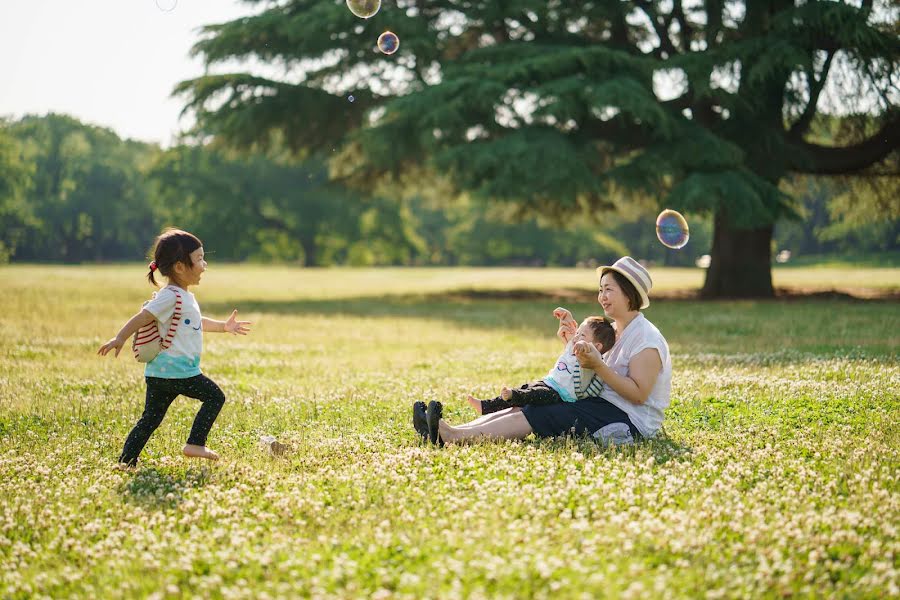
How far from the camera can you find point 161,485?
5328 millimetres

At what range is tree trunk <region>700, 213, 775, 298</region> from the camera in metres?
25.7

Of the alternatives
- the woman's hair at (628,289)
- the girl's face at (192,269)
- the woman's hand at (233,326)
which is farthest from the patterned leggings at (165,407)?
the woman's hair at (628,289)

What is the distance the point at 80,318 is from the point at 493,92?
1202 cm

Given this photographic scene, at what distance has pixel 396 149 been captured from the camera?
24516mm

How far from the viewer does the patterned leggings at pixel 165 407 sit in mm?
5832

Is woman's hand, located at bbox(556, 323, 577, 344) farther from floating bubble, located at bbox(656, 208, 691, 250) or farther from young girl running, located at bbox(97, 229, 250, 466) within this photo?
floating bubble, located at bbox(656, 208, 691, 250)

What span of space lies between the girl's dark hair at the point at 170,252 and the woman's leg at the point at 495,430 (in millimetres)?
2378

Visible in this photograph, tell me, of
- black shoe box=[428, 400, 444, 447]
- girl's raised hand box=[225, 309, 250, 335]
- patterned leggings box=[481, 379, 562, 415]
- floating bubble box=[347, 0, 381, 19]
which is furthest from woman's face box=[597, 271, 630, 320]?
floating bubble box=[347, 0, 381, 19]

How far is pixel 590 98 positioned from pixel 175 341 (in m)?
16.9

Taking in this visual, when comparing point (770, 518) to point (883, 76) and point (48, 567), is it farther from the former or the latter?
point (883, 76)

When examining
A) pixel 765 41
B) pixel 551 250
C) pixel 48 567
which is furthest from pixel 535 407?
pixel 551 250

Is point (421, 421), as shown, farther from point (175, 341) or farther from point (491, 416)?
point (175, 341)

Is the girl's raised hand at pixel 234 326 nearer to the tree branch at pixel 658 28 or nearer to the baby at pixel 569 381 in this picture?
the baby at pixel 569 381

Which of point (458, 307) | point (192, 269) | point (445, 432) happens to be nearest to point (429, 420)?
point (445, 432)
